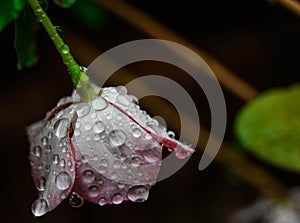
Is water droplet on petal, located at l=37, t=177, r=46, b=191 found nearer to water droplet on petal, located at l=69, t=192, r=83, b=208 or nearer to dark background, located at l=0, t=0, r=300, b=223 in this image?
water droplet on petal, located at l=69, t=192, r=83, b=208

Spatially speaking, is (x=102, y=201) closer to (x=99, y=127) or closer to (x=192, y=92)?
(x=99, y=127)

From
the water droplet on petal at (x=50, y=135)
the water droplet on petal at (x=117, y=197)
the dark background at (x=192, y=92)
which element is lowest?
the dark background at (x=192, y=92)

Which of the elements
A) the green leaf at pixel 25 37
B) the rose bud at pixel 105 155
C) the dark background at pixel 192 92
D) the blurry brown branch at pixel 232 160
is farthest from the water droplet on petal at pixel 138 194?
the dark background at pixel 192 92

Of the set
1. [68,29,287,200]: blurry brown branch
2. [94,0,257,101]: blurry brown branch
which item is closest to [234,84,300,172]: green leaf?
[94,0,257,101]: blurry brown branch

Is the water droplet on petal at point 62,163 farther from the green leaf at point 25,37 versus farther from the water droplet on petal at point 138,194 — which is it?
the green leaf at point 25,37

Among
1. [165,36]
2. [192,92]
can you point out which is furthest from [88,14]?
[192,92]

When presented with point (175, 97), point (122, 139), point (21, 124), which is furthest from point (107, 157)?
point (21, 124)

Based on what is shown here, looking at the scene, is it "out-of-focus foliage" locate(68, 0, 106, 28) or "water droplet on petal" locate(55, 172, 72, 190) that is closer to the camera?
"water droplet on petal" locate(55, 172, 72, 190)
